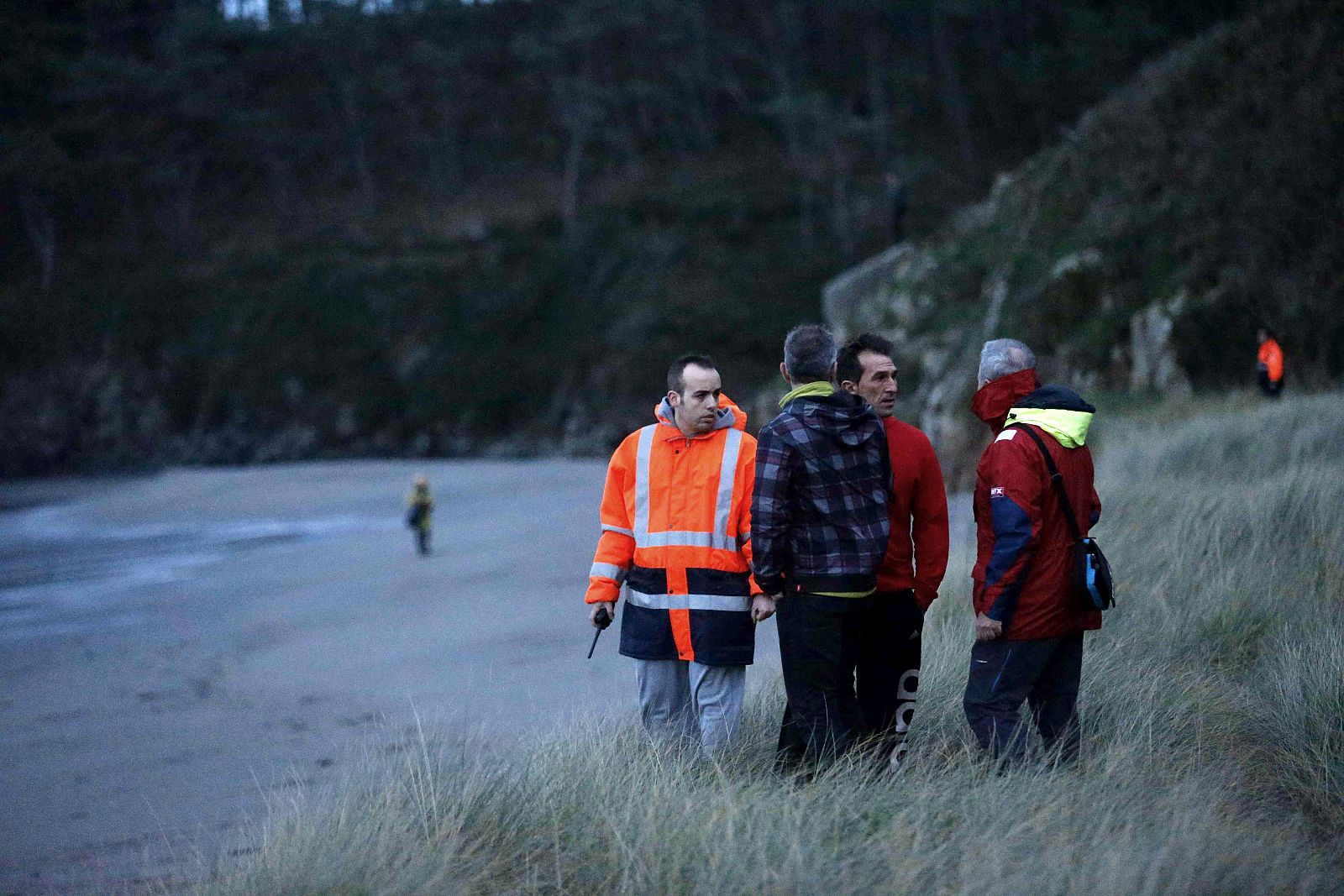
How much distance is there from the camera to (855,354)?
446 centimetres

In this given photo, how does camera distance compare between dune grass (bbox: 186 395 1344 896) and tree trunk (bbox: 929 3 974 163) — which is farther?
tree trunk (bbox: 929 3 974 163)

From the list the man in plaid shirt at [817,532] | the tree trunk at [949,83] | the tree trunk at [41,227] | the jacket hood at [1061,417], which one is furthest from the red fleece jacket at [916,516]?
the tree trunk at [949,83]

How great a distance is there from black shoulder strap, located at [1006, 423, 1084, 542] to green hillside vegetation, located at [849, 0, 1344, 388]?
11289 millimetres

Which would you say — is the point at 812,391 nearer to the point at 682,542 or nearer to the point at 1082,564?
the point at 682,542

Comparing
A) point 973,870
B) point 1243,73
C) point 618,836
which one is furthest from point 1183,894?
point 1243,73

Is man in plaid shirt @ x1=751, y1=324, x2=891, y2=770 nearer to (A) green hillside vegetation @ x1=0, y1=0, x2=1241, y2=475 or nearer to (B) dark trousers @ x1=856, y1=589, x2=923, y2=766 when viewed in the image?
(B) dark trousers @ x1=856, y1=589, x2=923, y2=766

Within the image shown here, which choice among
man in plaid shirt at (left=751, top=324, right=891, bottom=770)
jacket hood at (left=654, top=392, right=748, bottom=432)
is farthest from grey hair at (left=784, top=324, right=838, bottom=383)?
jacket hood at (left=654, top=392, right=748, bottom=432)

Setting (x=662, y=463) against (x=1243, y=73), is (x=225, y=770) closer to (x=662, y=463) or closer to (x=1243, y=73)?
(x=662, y=463)

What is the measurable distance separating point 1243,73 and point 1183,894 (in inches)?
700

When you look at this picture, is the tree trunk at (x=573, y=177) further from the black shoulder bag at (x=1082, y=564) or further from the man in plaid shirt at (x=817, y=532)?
the black shoulder bag at (x=1082, y=564)

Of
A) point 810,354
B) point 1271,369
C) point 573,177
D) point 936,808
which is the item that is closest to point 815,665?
point 936,808

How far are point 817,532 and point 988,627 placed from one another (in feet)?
2.17

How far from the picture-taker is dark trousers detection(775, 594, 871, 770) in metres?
4.14

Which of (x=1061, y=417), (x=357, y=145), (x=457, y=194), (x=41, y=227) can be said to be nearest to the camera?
(x=1061, y=417)
